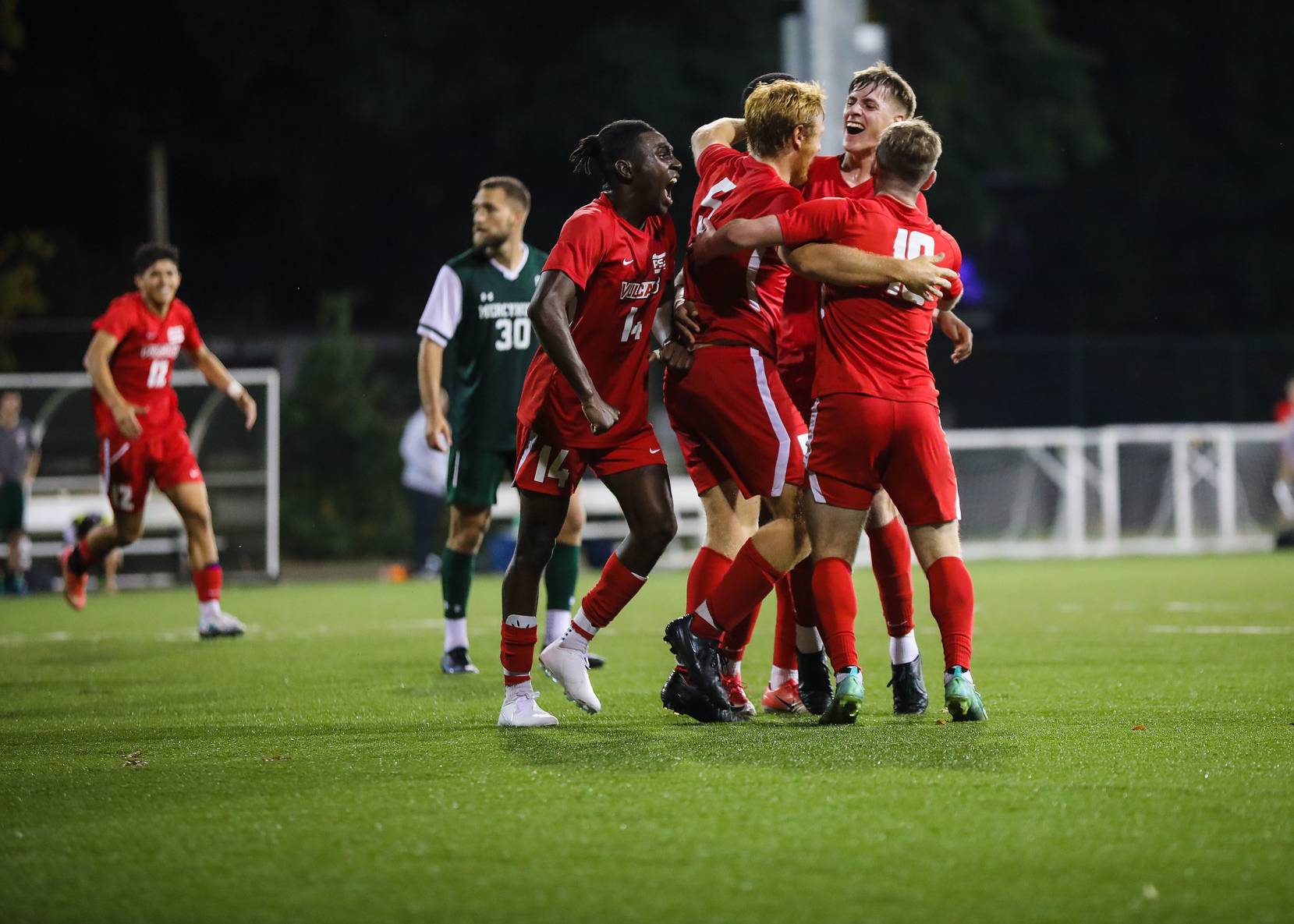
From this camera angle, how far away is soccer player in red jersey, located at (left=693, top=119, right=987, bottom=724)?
5977 millimetres

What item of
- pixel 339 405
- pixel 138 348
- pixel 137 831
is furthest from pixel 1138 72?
pixel 137 831

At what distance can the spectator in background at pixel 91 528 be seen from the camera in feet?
51.2

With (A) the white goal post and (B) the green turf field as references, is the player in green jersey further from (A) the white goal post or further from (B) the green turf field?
(A) the white goal post

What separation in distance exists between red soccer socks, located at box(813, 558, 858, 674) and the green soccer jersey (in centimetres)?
300

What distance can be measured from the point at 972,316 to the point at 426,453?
57.4 ft

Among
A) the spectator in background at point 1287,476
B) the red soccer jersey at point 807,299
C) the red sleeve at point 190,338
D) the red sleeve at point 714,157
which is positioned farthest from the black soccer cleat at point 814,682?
the spectator in background at point 1287,476

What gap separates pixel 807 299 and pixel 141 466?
5677 mm

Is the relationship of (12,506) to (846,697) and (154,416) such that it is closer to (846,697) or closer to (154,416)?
(154,416)

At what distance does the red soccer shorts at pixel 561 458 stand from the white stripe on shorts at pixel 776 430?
Answer: 403 millimetres

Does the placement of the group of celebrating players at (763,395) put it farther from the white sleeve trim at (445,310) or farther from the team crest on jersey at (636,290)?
the white sleeve trim at (445,310)

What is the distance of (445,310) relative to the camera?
8797 mm

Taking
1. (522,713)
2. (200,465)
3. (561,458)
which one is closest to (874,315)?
(561,458)

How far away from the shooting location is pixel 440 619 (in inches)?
488

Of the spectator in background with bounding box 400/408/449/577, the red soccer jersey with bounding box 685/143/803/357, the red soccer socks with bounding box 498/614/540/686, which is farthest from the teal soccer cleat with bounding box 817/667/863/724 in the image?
the spectator in background with bounding box 400/408/449/577
